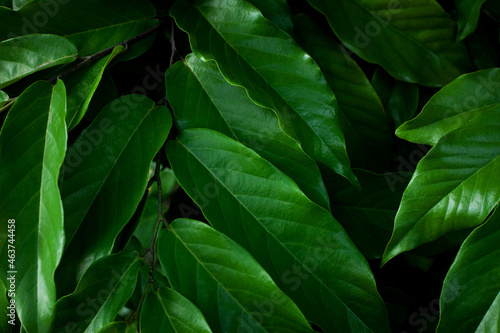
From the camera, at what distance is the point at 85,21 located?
629 millimetres

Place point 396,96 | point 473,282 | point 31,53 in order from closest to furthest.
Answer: point 473,282 → point 31,53 → point 396,96

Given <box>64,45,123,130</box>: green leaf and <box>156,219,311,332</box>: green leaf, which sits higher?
<box>64,45,123,130</box>: green leaf

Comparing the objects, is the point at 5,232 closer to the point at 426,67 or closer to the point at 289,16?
the point at 289,16

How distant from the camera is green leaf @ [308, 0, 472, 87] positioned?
0.66 metres

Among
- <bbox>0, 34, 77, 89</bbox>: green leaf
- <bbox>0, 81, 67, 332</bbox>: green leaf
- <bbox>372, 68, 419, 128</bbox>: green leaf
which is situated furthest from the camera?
<bbox>372, 68, 419, 128</bbox>: green leaf

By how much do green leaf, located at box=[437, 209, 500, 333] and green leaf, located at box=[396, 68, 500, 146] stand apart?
122mm

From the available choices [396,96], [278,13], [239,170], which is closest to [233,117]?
[239,170]

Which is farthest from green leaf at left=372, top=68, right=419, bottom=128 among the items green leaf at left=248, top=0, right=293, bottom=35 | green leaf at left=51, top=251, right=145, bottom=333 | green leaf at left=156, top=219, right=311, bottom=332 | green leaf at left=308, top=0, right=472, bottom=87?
green leaf at left=51, top=251, right=145, bottom=333

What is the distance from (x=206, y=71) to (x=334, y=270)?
12.1 inches

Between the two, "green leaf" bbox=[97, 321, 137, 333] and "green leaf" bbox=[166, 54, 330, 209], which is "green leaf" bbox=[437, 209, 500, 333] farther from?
"green leaf" bbox=[97, 321, 137, 333]

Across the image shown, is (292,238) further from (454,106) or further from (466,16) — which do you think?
(466,16)

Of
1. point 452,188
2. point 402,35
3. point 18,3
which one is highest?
point 18,3

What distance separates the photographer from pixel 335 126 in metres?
0.56

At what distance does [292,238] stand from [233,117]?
175 millimetres
